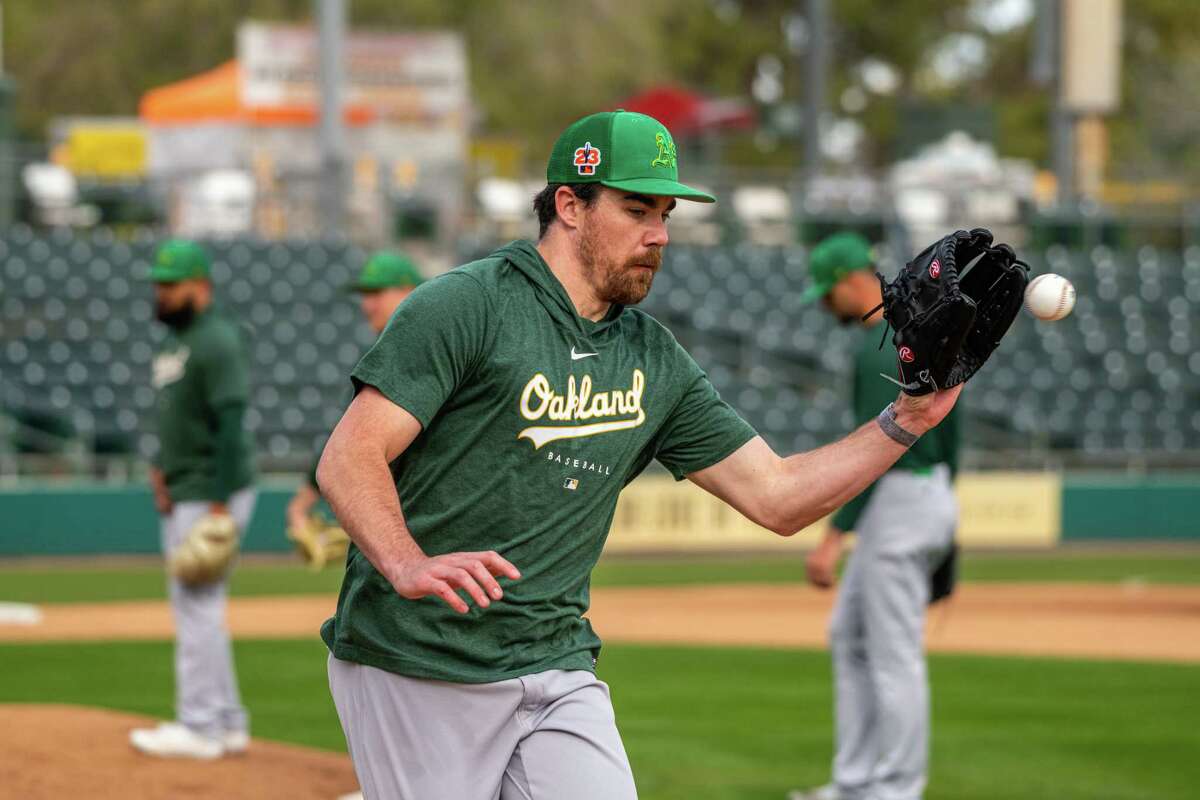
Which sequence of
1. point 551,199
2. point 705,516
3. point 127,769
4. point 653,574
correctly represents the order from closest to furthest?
point 551,199 → point 127,769 → point 653,574 → point 705,516

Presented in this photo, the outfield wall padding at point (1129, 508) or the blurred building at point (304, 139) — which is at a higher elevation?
the blurred building at point (304, 139)

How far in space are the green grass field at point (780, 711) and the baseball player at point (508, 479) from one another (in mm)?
3491

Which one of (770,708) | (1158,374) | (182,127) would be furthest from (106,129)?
(770,708)

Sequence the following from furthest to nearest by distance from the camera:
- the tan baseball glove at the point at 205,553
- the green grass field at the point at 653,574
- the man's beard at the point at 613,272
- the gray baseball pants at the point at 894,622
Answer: the green grass field at the point at 653,574, the tan baseball glove at the point at 205,553, the gray baseball pants at the point at 894,622, the man's beard at the point at 613,272

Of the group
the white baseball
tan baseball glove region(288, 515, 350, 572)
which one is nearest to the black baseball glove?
the white baseball

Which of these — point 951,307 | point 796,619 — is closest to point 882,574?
point 951,307

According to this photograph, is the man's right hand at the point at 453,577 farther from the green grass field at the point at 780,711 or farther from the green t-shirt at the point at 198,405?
the green t-shirt at the point at 198,405

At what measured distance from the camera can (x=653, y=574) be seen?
17.6 m

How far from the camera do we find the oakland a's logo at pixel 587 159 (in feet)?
12.0

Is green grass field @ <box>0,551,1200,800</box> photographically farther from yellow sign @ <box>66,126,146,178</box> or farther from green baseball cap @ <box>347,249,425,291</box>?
yellow sign @ <box>66,126,146,178</box>

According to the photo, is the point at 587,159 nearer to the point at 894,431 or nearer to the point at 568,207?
the point at 568,207

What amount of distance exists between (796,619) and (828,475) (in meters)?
10.3

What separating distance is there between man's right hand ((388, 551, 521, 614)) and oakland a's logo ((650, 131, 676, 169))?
904 millimetres

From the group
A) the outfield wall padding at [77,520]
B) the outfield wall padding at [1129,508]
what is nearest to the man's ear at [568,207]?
the outfield wall padding at [77,520]
